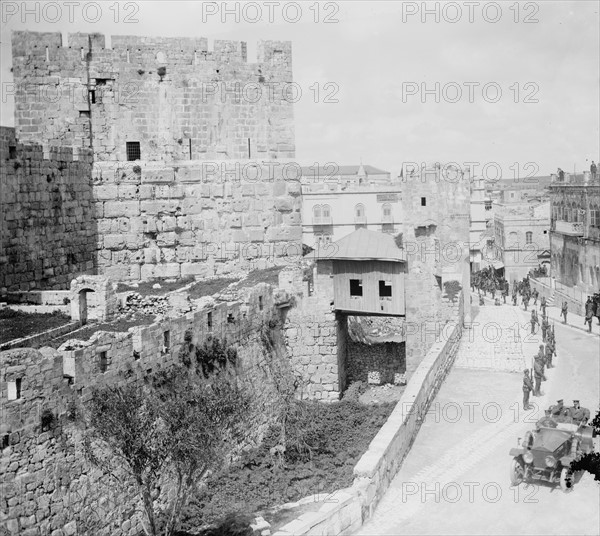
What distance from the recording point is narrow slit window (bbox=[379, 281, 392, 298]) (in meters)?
20.7

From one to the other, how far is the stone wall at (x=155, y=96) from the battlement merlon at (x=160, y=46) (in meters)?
0.02

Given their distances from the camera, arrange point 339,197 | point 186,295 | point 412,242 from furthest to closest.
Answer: point 339,197
point 412,242
point 186,295

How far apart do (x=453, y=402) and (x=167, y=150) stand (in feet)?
29.0

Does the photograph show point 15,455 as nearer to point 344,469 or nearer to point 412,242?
point 344,469

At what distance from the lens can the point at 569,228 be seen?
125 feet

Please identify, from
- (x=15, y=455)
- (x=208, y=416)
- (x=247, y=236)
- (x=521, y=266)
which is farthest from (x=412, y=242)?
(x=521, y=266)

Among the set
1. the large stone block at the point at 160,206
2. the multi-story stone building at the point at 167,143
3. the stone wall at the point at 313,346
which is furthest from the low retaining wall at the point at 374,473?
the large stone block at the point at 160,206

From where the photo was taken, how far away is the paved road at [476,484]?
32.4 feet

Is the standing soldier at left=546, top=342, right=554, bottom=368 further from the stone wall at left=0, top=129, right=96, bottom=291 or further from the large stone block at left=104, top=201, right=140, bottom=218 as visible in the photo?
the stone wall at left=0, top=129, right=96, bottom=291

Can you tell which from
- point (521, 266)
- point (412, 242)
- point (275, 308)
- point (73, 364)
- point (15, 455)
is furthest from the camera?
point (521, 266)

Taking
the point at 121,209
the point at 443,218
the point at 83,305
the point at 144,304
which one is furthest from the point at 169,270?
the point at 443,218

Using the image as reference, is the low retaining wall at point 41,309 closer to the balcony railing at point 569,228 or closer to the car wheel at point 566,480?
the car wheel at point 566,480

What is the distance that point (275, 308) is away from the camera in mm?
19031

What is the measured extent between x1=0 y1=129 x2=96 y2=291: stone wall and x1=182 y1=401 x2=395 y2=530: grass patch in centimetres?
570
